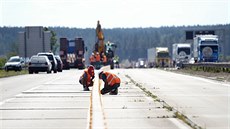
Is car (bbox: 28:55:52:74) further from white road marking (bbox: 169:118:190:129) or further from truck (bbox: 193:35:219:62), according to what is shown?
white road marking (bbox: 169:118:190:129)

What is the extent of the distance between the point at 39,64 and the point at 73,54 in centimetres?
2426

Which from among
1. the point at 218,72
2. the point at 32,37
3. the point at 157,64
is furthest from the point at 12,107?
the point at 157,64

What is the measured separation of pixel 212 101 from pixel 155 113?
16.6ft

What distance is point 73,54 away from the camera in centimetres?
7975

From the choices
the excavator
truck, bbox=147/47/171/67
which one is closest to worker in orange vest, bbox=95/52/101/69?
the excavator

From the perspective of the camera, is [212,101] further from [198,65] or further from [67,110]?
[198,65]

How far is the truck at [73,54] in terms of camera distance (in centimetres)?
7925

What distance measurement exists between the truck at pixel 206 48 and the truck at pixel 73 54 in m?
14.1

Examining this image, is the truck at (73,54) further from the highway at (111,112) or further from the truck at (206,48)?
the highway at (111,112)

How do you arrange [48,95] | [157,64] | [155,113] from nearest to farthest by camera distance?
[155,113], [48,95], [157,64]

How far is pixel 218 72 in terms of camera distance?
167 ft

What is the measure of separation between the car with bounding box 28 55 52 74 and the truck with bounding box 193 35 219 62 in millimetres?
21082

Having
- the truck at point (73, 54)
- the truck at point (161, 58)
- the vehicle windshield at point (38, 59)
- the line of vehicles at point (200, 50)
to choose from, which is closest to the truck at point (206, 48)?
the line of vehicles at point (200, 50)

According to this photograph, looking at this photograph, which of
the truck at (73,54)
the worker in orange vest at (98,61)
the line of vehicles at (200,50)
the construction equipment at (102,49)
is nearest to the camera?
the line of vehicles at (200,50)
